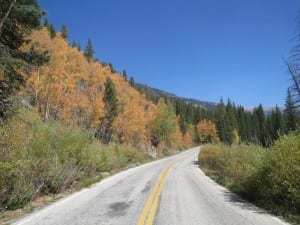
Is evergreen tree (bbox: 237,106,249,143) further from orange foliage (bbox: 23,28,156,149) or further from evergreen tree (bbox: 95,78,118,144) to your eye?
evergreen tree (bbox: 95,78,118,144)

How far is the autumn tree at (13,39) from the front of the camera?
14.3 meters

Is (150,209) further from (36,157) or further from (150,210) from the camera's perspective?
(36,157)

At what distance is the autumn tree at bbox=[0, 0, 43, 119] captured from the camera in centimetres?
1431

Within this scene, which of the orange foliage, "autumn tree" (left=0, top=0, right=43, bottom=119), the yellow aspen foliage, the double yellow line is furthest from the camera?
the yellow aspen foliage

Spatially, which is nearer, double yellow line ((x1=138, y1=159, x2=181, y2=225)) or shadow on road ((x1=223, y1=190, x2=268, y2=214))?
double yellow line ((x1=138, y1=159, x2=181, y2=225))

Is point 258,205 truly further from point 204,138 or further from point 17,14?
point 204,138

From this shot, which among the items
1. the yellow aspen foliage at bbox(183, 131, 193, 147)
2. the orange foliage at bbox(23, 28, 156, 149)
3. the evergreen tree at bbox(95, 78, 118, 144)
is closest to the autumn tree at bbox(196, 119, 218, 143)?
the yellow aspen foliage at bbox(183, 131, 193, 147)

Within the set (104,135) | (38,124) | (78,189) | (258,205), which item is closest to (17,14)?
(38,124)

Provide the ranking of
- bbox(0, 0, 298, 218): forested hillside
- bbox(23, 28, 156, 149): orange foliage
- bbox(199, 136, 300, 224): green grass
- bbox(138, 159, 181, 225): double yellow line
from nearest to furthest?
1. bbox(138, 159, 181, 225): double yellow line
2. bbox(199, 136, 300, 224): green grass
3. bbox(0, 0, 298, 218): forested hillside
4. bbox(23, 28, 156, 149): orange foliage

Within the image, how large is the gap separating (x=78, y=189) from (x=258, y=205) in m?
7.86

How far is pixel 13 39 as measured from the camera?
630 inches

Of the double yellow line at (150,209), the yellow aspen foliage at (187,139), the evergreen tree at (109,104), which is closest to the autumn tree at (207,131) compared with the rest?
the yellow aspen foliage at (187,139)

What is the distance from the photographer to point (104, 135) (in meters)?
57.8

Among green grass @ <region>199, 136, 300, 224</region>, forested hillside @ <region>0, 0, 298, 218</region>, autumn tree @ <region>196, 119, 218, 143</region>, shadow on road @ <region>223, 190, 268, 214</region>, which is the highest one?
autumn tree @ <region>196, 119, 218, 143</region>
